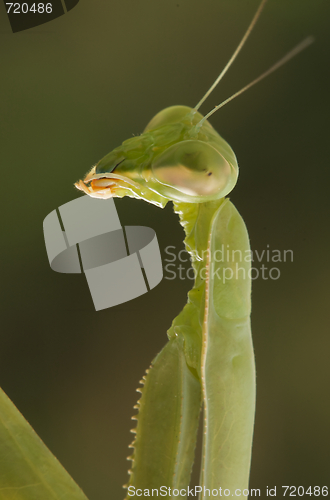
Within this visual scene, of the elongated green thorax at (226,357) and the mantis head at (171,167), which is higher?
the mantis head at (171,167)

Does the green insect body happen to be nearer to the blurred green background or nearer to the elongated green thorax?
the elongated green thorax

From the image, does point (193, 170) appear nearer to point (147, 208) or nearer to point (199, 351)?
point (199, 351)

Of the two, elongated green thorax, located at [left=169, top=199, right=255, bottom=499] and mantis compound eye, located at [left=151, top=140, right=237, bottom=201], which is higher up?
mantis compound eye, located at [left=151, top=140, right=237, bottom=201]

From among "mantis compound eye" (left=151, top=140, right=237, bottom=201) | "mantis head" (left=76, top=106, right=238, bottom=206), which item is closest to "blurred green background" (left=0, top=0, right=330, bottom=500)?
"mantis head" (left=76, top=106, right=238, bottom=206)

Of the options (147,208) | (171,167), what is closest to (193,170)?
(171,167)

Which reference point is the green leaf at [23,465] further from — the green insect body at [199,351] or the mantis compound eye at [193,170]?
the mantis compound eye at [193,170]

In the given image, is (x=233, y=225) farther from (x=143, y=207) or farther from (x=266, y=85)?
(x=266, y=85)

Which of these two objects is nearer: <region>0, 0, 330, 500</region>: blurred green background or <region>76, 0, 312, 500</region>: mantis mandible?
<region>76, 0, 312, 500</region>: mantis mandible

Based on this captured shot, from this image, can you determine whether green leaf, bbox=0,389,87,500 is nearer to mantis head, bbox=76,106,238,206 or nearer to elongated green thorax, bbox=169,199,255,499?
elongated green thorax, bbox=169,199,255,499

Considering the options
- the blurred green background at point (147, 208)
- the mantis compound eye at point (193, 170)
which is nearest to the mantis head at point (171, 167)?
the mantis compound eye at point (193, 170)
